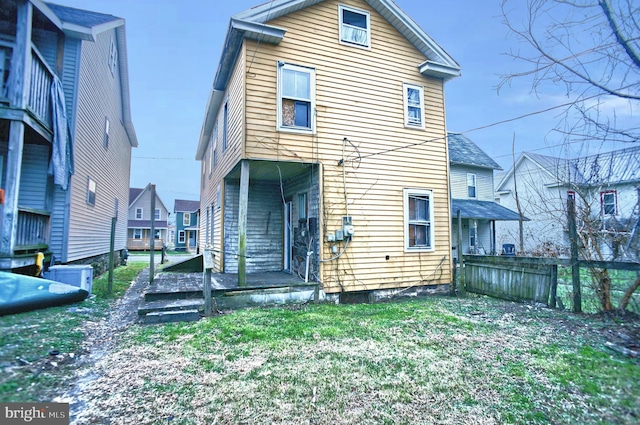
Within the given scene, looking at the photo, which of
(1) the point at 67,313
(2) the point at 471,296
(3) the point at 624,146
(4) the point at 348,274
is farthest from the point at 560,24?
(1) the point at 67,313

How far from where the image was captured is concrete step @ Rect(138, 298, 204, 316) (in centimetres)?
564

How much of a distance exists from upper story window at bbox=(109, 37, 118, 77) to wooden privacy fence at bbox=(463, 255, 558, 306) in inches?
575

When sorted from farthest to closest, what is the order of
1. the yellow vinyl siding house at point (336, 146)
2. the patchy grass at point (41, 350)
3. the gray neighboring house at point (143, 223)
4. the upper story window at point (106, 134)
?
the gray neighboring house at point (143, 223), the upper story window at point (106, 134), the yellow vinyl siding house at point (336, 146), the patchy grass at point (41, 350)

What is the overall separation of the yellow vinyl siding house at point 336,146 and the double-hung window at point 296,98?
0.03 metres

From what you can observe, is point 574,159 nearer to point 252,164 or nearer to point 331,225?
point 331,225

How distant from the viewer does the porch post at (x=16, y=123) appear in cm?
604

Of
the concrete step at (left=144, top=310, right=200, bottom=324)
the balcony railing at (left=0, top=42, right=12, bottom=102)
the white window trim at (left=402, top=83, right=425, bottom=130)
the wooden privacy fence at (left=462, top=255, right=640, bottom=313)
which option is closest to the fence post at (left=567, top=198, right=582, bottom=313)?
the wooden privacy fence at (left=462, top=255, right=640, bottom=313)

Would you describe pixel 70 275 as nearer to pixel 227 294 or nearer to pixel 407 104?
pixel 227 294

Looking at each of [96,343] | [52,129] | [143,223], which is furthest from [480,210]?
[143,223]

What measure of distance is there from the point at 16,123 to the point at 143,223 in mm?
31223

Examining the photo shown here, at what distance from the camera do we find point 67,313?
583cm

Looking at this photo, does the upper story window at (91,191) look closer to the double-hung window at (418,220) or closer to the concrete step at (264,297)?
the concrete step at (264,297)

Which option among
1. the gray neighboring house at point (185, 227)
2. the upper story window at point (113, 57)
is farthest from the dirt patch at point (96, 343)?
the gray neighboring house at point (185, 227)

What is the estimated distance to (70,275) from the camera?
24.0ft
